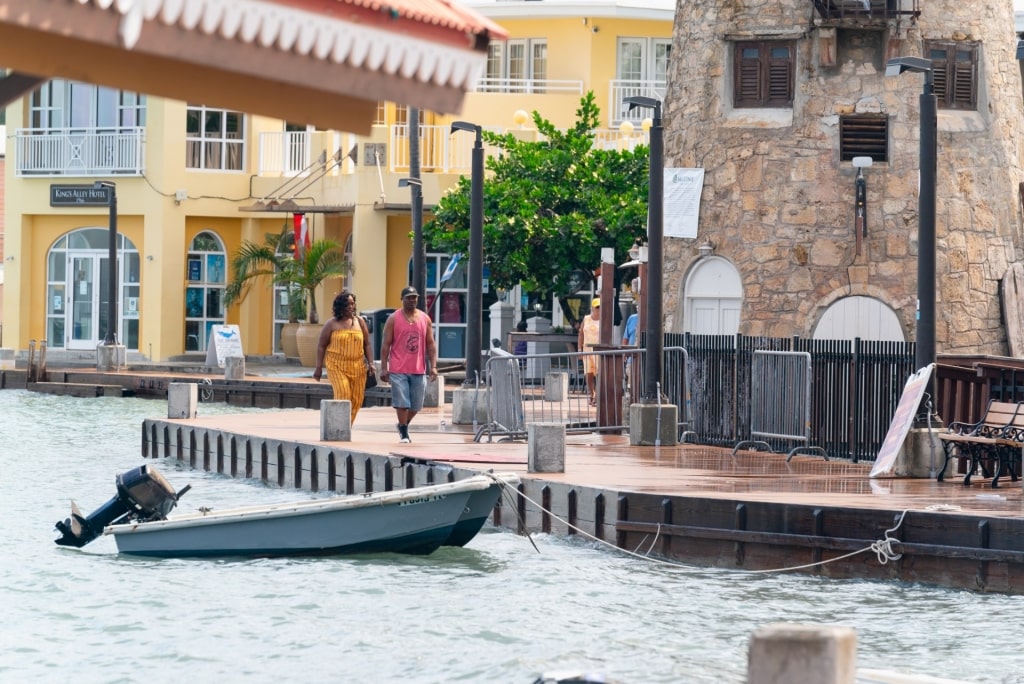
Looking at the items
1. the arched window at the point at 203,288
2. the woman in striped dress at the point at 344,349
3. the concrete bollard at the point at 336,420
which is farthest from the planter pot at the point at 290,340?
the woman in striped dress at the point at 344,349

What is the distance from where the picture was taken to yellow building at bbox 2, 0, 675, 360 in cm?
4606

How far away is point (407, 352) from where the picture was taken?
20219 mm

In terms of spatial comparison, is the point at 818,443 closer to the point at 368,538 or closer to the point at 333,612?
the point at 368,538

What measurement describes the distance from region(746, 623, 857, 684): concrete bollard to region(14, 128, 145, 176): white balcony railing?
4209 cm

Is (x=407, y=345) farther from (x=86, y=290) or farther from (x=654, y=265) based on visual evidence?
(x=86, y=290)

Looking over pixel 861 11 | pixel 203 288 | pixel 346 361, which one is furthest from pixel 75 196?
pixel 861 11

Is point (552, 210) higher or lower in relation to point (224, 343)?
higher

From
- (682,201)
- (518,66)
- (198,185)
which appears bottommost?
(682,201)

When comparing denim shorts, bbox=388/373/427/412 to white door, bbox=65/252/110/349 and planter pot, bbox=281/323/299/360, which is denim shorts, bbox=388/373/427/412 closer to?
planter pot, bbox=281/323/299/360

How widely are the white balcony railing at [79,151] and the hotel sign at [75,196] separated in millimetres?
389

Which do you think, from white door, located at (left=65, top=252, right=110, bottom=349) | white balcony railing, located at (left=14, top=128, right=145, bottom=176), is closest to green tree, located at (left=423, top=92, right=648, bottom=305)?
white balcony railing, located at (left=14, top=128, right=145, bottom=176)

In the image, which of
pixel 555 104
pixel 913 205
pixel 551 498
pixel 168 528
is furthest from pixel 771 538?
pixel 555 104

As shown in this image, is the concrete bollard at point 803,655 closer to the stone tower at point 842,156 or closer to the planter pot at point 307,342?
the stone tower at point 842,156

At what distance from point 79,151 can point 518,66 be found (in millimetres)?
12049
